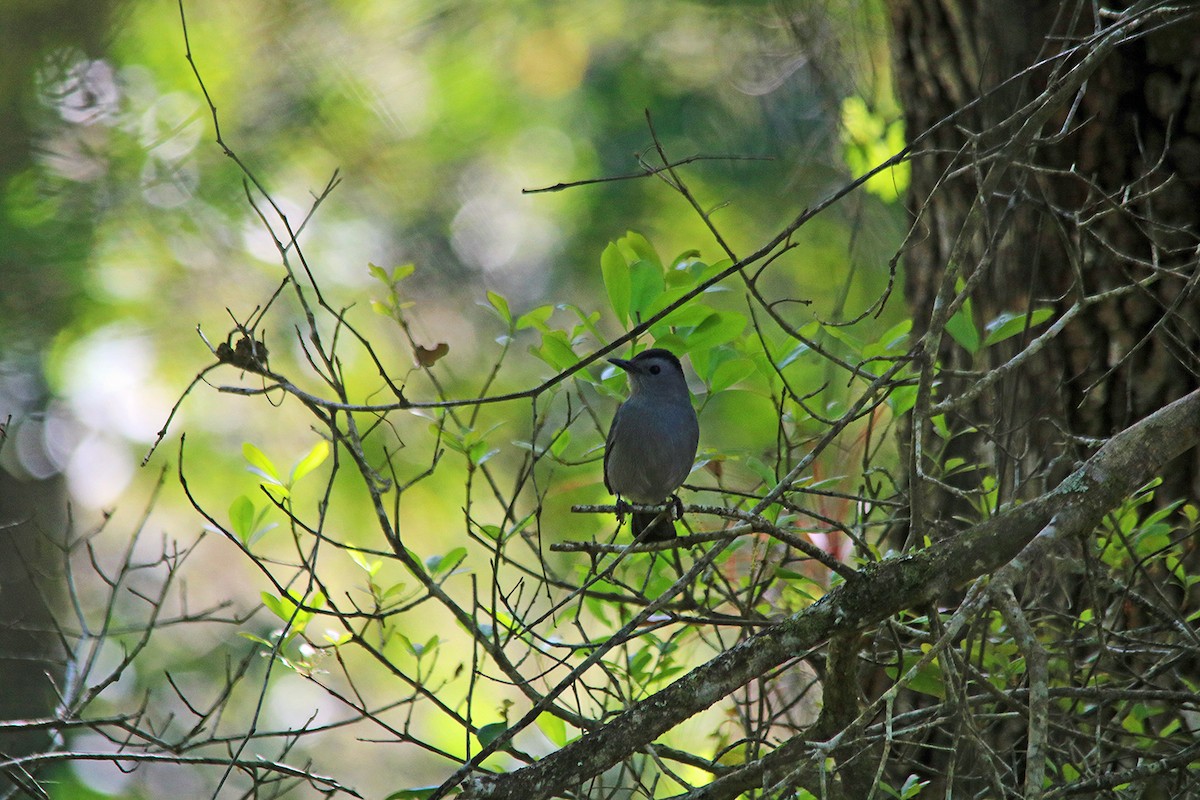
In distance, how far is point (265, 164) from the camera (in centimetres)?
528

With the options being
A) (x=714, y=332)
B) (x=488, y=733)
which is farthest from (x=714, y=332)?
(x=488, y=733)

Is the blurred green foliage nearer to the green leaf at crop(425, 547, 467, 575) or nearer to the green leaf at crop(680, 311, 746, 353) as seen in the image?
the green leaf at crop(680, 311, 746, 353)

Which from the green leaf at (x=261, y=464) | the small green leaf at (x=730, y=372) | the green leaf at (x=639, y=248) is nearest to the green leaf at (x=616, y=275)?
the green leaf at (x=639, y=248)

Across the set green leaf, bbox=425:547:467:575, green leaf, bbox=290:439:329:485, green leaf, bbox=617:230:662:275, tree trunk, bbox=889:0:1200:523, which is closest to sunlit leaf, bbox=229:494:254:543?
green leaf, bbox=290:439:329:485

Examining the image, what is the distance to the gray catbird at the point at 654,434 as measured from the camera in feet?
12.8

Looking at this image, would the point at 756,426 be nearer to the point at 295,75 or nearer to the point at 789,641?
the point at 295,75

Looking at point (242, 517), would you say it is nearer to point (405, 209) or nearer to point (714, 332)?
point (714, 332)

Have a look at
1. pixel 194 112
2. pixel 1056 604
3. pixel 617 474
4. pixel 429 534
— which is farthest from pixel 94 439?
pixel 1056 604

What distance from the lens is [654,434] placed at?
12.8ft

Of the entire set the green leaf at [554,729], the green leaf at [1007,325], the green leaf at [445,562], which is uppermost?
the green leaf at [445,562]

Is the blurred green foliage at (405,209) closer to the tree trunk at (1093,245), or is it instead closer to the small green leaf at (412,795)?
the tree trunk at (1093,245)

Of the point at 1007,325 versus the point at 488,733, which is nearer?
the point at 488,733

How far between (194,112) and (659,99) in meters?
3.16

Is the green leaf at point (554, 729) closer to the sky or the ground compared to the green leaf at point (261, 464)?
closer to the ground
